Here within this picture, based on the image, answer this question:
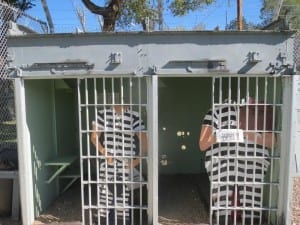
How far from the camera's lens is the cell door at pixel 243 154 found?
3934mm

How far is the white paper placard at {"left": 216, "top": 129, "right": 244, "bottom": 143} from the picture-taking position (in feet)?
12.9

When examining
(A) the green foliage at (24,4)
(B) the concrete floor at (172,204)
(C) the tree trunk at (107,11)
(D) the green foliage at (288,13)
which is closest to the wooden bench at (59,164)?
(B) the concrete floor at (172,204)

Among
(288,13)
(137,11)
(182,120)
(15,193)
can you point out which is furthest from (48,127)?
(288,13)

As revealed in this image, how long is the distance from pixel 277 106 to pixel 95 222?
2.77 m

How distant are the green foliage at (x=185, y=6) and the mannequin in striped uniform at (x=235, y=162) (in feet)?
24.0

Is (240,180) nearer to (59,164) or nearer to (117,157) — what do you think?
(117,157)

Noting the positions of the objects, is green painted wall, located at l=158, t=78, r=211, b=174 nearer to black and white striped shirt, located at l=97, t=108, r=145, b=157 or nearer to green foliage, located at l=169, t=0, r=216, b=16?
black and white striped shirt, located at l=97, t=108, r=145, b=157

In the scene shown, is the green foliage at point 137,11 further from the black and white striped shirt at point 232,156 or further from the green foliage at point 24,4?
the black and white striped shirt at point 232,156

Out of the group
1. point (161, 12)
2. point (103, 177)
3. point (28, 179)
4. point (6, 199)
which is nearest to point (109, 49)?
point (103, 177)

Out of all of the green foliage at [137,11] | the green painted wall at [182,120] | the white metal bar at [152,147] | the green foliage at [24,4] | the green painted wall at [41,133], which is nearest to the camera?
the white metal bar at [152,147]

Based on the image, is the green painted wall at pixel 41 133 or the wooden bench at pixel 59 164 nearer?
the green painted wall at pixel 41 133

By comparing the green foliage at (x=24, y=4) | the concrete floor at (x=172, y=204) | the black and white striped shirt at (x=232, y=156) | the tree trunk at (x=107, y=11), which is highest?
the green foliage at (x=24, y=4)

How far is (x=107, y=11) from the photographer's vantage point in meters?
10.2

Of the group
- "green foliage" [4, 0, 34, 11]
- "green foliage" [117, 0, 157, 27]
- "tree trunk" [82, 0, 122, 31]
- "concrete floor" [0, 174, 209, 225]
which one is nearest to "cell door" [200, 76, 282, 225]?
"concrete floor" [0, 174, 209, 225]
